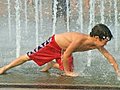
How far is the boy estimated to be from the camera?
16.5 ft

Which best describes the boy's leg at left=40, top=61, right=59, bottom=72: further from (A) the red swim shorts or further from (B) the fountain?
(A) the red swim shorts

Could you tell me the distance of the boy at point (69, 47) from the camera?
504 cm

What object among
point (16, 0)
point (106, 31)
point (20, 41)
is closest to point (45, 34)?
point (20, 41)

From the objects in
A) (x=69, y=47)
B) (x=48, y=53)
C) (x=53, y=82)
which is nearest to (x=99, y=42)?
(x=69, y=47)

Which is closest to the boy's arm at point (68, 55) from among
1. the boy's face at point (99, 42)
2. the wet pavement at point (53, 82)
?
the wet pavement at point (53, 82)

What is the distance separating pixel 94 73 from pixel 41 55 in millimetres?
712

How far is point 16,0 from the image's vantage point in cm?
1387

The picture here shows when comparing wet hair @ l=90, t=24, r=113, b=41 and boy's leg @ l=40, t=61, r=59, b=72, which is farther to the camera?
boy's leg @ l=40, t=61, r=59, b=72

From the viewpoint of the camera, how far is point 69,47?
5.10 m

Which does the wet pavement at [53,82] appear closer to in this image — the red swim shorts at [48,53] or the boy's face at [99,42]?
the red swim shorts at [48,53]

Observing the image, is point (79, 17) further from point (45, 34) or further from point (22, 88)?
point (22, 88)

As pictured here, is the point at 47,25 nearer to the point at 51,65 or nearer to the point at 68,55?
the point at 51,65

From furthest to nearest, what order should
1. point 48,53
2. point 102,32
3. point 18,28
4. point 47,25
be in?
point 47,25, point 18,28, point 48,53, point 102,32

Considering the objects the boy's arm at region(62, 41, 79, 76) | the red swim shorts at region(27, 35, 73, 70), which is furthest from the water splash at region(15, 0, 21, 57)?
the boy's arm at region(62, 41, 79, 76)
